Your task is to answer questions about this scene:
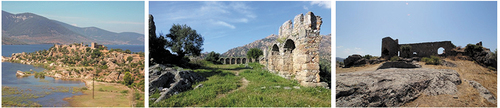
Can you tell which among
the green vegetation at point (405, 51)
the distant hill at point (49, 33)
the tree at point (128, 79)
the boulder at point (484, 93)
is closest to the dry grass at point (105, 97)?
the tree at point (128, 79)

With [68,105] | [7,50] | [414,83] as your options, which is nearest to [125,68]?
[68,105]

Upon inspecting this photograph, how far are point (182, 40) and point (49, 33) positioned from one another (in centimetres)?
824

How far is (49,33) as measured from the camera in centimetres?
484

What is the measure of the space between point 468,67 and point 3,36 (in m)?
13.2

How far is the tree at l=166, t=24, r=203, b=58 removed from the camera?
1271cm

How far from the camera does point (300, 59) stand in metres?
5.94

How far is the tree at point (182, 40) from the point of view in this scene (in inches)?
501

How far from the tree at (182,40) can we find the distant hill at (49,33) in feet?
24.4

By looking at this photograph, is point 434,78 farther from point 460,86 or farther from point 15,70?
point 15,70

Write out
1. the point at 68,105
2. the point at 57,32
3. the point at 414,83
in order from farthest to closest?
1. the point at 57,32
2. the point at 68,105
3. the point at 414,83

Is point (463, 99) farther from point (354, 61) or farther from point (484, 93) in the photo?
point (354, 61)

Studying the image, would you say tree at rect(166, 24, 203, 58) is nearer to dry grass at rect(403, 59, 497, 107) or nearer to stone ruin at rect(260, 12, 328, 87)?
stone ruin at rect(260, 12, 328, 87)

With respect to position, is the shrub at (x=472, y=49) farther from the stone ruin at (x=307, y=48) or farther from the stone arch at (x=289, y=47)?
the stone arch at (x=289, y=47)

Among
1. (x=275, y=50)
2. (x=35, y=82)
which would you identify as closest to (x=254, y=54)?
(x=275, y=50)
